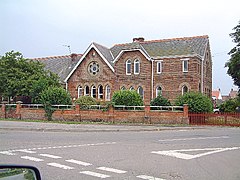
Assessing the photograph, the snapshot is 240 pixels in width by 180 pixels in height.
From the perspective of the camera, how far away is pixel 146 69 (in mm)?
41469

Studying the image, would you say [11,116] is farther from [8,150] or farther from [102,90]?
[8,150]

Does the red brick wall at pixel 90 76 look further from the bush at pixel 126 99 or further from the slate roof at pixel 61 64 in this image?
the bush at pixel 126 99

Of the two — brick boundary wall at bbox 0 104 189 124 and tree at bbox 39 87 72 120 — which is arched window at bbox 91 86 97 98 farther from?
brick boundary wall at bbox 0 104 189 124

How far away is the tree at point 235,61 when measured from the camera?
42.1 meters

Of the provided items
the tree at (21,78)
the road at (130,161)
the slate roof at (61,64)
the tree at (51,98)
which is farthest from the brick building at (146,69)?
the road at (130,161)

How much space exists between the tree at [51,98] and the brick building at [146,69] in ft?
31.9

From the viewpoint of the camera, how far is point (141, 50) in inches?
1620

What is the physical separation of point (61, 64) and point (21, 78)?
39.9ft

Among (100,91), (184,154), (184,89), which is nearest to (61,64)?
(100,91)

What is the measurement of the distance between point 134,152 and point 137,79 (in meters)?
29.8

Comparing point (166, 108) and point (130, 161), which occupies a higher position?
point (166, 108)

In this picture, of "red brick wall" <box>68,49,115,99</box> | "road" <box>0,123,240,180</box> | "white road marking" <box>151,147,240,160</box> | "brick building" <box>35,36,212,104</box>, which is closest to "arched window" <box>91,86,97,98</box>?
"brick building" <box>35,36,212,104</box>

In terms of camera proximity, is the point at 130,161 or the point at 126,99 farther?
the point at 126,99

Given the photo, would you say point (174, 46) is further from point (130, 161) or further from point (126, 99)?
point (130, 161)
